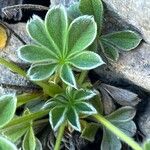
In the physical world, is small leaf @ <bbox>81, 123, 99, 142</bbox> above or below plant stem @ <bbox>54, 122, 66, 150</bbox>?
below

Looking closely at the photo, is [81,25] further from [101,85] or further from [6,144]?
[6,144]

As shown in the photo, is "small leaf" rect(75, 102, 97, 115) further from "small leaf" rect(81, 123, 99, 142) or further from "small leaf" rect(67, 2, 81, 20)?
"small leaf" rect(67, 2, 81, 20)

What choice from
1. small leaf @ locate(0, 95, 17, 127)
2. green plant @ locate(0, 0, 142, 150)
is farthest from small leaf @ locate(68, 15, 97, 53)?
small leaf @ locate(0, 95, 17, 127)

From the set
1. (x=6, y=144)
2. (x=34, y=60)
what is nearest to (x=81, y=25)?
(x=34, y=60)

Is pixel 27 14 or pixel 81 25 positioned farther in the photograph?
pixel 27 14

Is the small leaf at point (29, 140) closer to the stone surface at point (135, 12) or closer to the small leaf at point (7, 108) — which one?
the small leaf at point (7, 108)

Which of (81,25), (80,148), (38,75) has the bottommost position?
(80,148)
